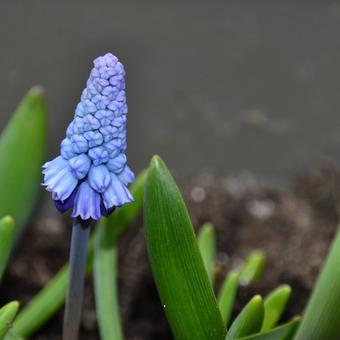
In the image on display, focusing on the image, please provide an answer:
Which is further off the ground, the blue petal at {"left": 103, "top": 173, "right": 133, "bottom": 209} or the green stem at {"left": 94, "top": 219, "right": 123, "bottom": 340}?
the blue petal at {"left": 103, "top": 173, "right": 133, "bottom": 209}

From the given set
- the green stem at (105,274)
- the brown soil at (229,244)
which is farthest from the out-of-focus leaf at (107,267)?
the brown soil at (229,244)

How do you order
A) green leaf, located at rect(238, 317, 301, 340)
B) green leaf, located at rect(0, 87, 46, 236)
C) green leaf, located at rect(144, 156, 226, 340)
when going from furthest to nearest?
green leaf, located at rect(0, 87, 46, 236), green leaf, located at rect(238, 317, 301, 340), green leaf, located at rect(144, 156, 226, 340)

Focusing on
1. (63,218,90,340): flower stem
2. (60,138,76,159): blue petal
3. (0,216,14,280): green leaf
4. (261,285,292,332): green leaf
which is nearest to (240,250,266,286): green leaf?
(261,285,292,332): green leaf

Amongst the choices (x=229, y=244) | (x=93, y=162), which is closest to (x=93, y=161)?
(x=93, y=162)

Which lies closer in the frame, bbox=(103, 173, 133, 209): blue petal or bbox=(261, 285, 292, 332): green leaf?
bbox=(103, 173, 133, 209): blue petal

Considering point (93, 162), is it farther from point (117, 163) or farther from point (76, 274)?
point (76, 274)

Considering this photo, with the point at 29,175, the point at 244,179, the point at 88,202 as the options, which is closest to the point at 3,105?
the point at 29,175

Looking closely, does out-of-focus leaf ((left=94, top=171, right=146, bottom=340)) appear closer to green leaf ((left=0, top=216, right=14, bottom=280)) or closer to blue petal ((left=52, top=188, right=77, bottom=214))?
green leaf ((left=0, top=216, right=14, bottom=280))
